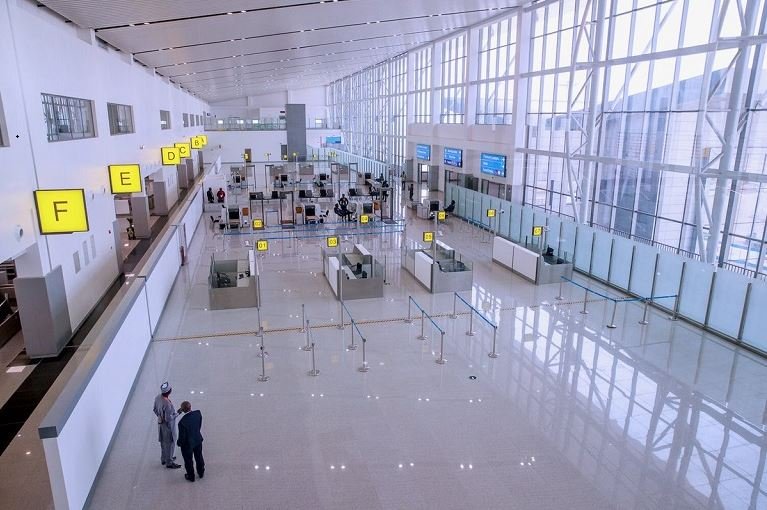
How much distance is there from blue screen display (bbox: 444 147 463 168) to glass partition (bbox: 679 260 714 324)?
49.2 ft

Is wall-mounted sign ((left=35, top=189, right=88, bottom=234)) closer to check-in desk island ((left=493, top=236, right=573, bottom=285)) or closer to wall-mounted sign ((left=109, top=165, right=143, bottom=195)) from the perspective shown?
wall-mounted sign ((left=109, top=165, right=143, bottom=195))

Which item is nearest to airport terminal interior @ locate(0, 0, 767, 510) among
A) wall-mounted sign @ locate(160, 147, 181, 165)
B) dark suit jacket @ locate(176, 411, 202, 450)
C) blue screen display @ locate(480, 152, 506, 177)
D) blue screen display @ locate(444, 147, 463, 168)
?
dark suit jacket @ locate(176, 411, 202, 450)

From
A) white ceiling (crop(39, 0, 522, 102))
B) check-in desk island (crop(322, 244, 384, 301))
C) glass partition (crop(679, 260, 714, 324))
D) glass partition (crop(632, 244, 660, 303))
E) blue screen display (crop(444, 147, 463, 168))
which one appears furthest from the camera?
blue screen display (crop(444, 147, 463, 168))

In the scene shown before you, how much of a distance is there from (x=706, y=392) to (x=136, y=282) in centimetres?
946

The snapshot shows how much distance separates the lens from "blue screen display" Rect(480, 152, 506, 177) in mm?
20656

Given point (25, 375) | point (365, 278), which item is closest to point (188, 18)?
point (365, 278)

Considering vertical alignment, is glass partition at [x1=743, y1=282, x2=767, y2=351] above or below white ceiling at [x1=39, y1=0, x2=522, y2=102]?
below

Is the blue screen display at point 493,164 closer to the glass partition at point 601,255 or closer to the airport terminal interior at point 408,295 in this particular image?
the airport terminal interior at point 408,295

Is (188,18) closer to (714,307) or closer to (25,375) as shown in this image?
(25,375)

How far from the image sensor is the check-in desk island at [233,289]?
36.8 feet

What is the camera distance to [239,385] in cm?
782

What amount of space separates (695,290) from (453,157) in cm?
1622

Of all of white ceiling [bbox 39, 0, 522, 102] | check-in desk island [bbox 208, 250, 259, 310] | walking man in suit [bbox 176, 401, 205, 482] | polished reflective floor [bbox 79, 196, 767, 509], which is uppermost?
white ceiling [bbox 39, 0, 522, 102]

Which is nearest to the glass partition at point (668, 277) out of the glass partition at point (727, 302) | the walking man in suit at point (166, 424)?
the glass partition at point (727, 302)
